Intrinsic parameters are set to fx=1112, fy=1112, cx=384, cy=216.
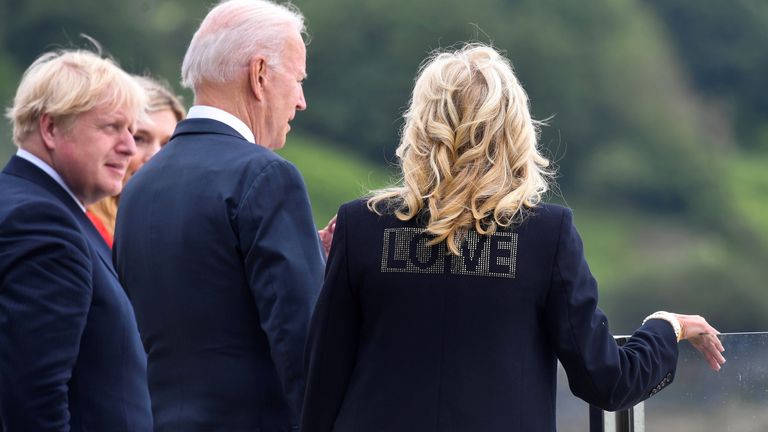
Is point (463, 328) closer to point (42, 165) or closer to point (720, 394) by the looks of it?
point (720, 394)

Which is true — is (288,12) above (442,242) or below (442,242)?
above

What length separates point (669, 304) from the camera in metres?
11.4

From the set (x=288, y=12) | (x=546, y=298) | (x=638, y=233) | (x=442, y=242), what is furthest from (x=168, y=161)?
(x=638, y=233)

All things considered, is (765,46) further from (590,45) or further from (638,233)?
(638,233)

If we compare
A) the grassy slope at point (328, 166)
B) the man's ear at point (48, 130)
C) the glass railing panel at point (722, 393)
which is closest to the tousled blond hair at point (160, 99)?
the man's ear at point (48, 130)

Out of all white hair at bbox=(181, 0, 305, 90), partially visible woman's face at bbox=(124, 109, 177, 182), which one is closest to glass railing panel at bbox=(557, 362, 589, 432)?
white hair at bbox=(181, 0, 305, 90)

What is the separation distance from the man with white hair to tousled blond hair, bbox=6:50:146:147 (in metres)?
0.43

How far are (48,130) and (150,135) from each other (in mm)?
1332

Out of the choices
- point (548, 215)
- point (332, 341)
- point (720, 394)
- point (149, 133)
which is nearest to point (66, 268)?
point (332, 341)

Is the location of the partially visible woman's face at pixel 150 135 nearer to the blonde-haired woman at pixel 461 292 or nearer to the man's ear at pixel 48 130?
the man's ear at pixel 48 130

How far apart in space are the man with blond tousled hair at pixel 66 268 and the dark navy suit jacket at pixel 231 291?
0.22 meters

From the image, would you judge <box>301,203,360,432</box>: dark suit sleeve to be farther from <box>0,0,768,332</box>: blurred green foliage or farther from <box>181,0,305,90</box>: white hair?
<box>0,0,768,332</box>: blurred green foliage

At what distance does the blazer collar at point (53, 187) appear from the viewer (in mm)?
2459

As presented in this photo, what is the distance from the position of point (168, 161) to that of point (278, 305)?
0.42 m
